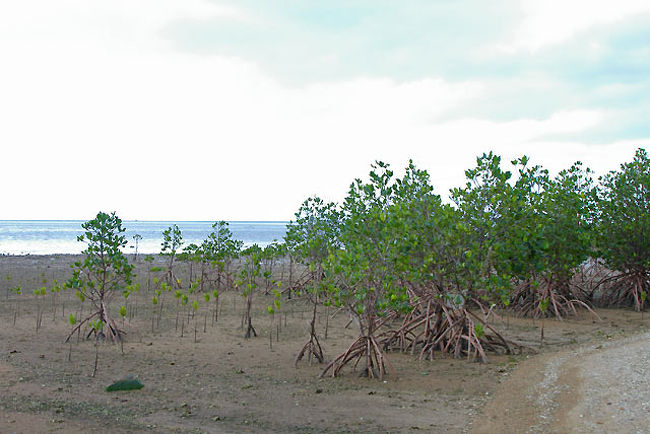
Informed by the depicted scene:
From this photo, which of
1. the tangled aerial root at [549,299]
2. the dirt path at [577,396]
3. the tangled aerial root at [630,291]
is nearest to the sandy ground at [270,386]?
the dirt path at [577,396]

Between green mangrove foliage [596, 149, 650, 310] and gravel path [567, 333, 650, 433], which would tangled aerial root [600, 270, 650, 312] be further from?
gravel path [567, 333, 650, 433]

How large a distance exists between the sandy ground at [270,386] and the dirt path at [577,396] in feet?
0.10

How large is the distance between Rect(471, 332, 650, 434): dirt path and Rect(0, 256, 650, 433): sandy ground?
0.10 ft

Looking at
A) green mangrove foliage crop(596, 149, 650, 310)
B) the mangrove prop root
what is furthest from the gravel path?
green mangrove foliage crop(596, 149, 650, 310)

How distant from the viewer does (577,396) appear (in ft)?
26.2

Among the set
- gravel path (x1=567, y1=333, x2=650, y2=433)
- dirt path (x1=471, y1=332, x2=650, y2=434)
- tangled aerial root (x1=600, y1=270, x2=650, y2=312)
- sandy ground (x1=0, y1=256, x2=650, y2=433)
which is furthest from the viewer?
tangled aerial root (x1=600, y1=270, x2=650, y2=312)

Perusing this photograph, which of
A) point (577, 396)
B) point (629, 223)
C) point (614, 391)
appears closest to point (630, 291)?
point (629, 223)

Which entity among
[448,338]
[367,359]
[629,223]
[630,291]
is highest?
[629,223]

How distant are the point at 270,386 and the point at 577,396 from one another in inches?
196

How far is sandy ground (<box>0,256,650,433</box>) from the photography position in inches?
291

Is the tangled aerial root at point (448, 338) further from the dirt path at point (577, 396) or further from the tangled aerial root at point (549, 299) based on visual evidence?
the tangled aerial root at point (549, 299)

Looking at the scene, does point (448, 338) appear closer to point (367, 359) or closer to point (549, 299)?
point (367, 359)

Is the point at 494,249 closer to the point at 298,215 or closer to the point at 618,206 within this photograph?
the point at 618,206

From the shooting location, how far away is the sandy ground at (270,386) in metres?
7.39
